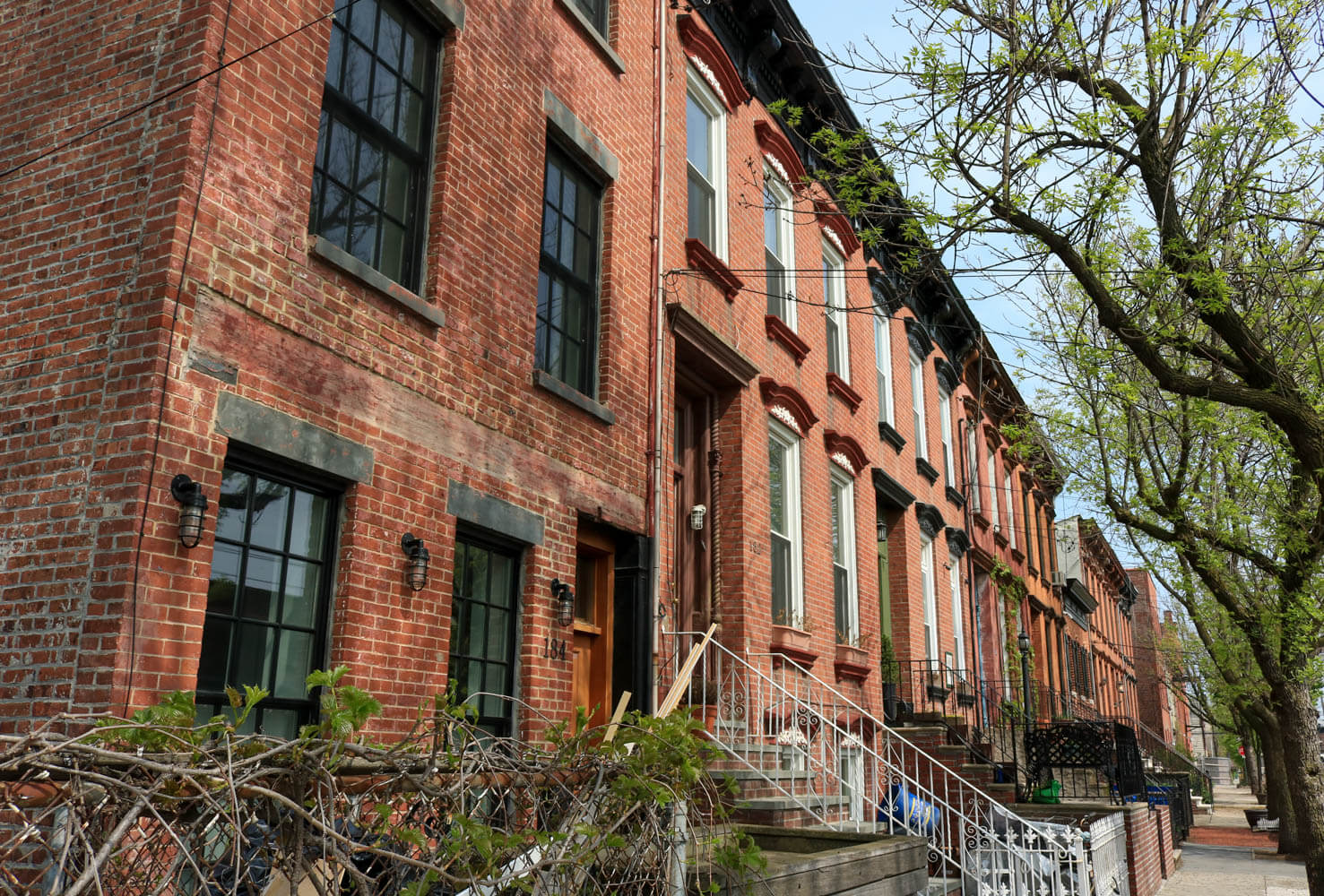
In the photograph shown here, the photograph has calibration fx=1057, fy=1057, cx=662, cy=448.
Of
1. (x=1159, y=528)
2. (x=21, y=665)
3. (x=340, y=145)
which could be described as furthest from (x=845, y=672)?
(x=21, y=665)

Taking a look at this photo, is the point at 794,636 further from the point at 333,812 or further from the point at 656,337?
the point at 333,812

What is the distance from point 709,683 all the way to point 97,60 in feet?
23.3

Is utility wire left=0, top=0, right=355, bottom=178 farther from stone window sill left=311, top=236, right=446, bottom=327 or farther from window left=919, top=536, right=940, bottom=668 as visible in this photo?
window left=919, top=536, right=940, bottom=668

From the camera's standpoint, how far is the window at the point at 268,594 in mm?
5457

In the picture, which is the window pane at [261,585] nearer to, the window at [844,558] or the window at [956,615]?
A: the window at [844,558]

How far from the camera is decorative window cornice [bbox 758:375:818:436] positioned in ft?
39.9

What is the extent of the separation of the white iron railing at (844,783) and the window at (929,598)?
5.37m

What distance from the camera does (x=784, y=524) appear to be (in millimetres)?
12578

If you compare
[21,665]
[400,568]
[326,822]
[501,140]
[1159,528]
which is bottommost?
[326,822]

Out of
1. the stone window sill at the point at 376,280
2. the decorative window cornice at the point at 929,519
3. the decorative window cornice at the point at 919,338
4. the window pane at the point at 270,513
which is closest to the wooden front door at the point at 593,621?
the stone window sill at the point at 376,280

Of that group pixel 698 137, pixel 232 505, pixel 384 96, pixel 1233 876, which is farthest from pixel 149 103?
pixel 1233 876

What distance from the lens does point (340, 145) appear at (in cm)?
664

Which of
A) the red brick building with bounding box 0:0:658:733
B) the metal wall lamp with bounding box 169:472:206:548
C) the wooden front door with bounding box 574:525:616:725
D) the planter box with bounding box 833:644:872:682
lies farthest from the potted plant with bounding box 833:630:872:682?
the metal wall lamp with bounding box 169:472:206:548

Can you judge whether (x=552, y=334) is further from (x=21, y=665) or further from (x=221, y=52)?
(x=21, y=665)
